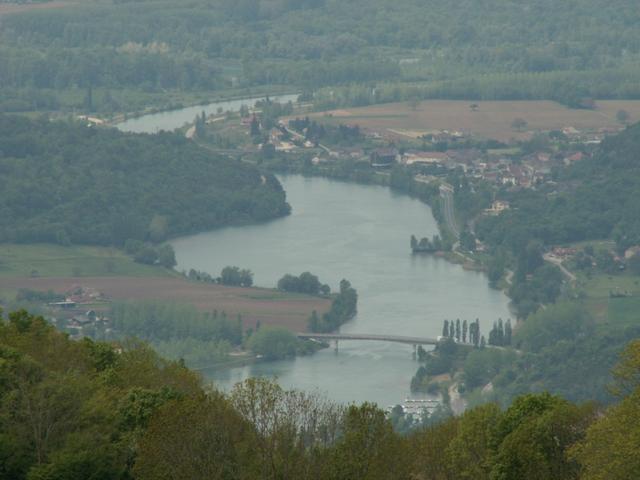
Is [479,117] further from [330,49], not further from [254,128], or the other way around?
[330,49]

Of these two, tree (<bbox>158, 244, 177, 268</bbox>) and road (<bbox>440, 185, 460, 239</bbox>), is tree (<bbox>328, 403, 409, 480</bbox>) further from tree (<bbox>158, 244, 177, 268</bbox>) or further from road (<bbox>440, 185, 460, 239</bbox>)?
road (<bbox>440, 185, 460, 239</bbox>)

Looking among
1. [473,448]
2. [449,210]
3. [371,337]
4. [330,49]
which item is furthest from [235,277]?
[330,49]

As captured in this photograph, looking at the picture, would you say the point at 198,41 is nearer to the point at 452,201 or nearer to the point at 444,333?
the point at 452,201

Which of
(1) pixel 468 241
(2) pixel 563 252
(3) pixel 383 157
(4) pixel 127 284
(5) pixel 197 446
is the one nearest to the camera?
(5) pixel 197 446

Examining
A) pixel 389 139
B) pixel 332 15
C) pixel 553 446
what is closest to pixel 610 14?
pixel 332 15

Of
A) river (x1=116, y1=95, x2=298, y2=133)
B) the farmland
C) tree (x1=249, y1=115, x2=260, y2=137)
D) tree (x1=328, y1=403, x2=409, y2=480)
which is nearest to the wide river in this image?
the farmland

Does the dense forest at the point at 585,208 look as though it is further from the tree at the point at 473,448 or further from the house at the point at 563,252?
the tree at the point at 473,448
